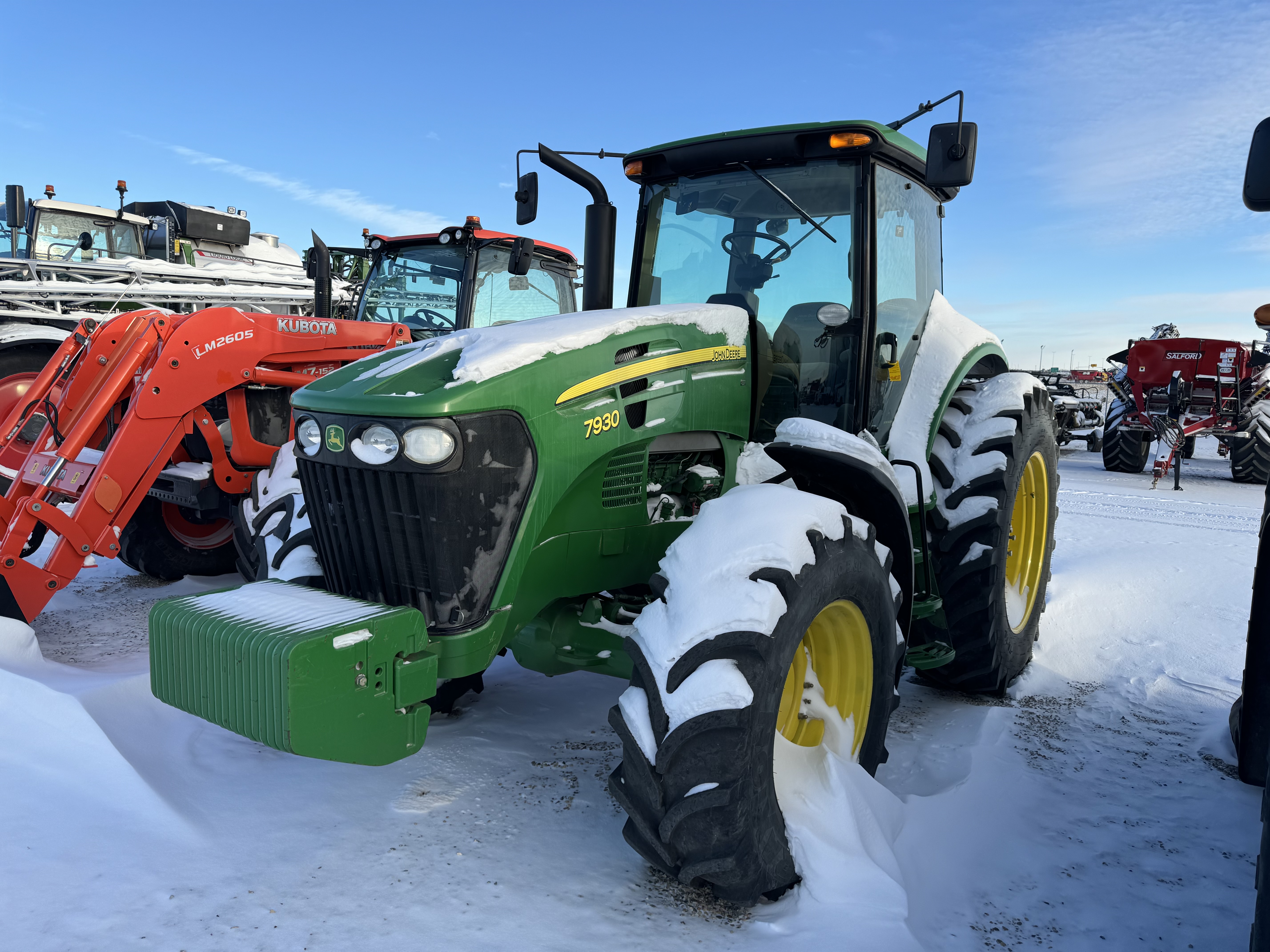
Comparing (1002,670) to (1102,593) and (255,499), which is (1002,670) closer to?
(1102,593)

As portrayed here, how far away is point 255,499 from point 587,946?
3020mm

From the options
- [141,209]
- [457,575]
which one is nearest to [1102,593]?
[457,575]

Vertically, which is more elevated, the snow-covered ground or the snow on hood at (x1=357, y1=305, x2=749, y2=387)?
the snow on hood at (x1=357, y1=305, x2=749, y2=387)

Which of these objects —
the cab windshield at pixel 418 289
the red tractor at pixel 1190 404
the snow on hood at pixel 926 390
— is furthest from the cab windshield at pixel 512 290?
the red tractor at pixel 1190 404

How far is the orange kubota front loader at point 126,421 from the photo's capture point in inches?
159

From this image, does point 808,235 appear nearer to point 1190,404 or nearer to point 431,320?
point 431,320

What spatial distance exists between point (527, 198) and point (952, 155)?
161cm

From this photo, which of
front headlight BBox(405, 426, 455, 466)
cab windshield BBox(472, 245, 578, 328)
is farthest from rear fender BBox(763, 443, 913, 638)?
cab windshield BBox(472, 245, 578, 328)

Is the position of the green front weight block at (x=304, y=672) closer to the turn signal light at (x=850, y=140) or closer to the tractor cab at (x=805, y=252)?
the tractor cab at (x=805, y=252)

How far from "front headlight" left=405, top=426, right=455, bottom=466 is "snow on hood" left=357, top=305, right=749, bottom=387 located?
13cm

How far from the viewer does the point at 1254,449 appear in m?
11.7

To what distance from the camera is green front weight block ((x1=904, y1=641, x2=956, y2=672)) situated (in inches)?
128

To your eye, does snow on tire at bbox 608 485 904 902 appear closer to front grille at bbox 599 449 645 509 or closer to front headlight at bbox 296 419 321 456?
front grille at bbox 599 449 645 509

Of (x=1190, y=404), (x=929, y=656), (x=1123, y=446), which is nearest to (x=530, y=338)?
(x=929, y=656)
